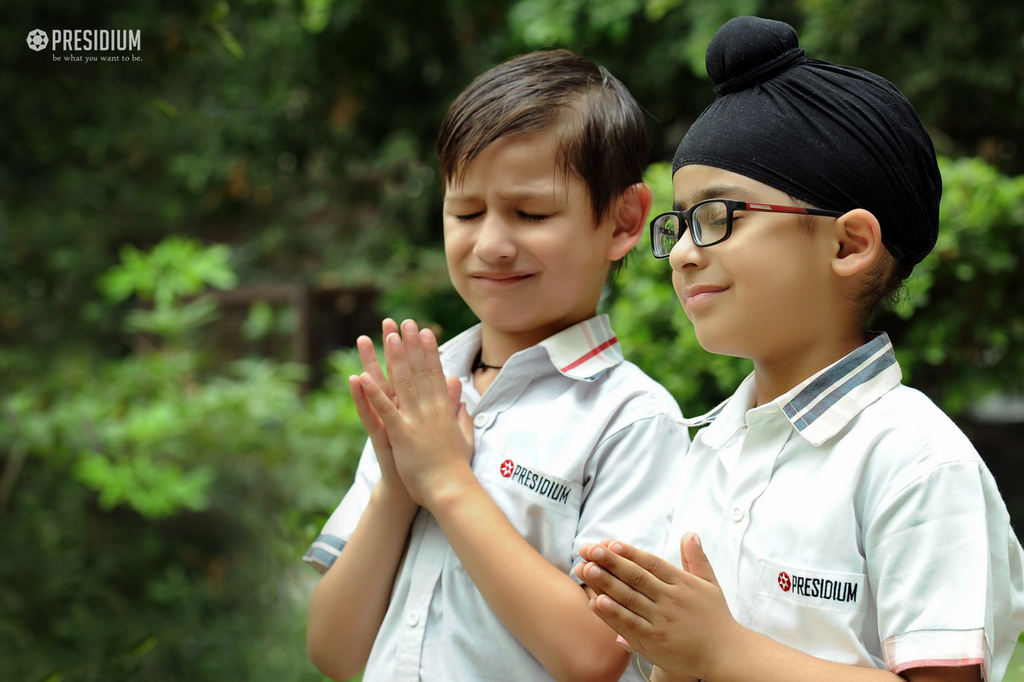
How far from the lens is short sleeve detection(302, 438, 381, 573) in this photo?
1.50 metres

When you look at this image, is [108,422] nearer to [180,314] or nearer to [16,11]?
[180,314]

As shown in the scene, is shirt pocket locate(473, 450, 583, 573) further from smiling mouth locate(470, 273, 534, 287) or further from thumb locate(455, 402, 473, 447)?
smiling mouth locate(470, 273, 534, 287)

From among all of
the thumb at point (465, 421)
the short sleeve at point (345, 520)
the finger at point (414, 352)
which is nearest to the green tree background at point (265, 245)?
the short sleeve at point (345, 520)

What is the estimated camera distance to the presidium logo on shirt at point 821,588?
0.94 m

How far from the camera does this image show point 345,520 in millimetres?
1522

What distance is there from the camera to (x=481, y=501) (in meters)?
1.23

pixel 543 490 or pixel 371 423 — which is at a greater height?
pixel 371 423

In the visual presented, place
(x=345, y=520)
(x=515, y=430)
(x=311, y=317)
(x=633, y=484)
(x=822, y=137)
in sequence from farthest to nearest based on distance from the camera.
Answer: (x=311, y=317), (x=345, y=520), (x=515, y=430), (x=633, y=484), (x=822, y=137)

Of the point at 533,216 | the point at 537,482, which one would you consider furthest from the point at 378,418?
the point at 533,216

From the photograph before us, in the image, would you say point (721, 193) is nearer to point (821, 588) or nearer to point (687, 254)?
point (687, 254)

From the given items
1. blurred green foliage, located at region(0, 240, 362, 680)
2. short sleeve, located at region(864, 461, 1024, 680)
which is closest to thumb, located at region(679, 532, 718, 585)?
short sleeve, located at region(864, 461, 1024, 680)

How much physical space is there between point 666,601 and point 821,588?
0.18m

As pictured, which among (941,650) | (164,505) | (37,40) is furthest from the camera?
(164,505)

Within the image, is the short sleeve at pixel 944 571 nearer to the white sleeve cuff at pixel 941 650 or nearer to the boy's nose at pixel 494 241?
the white sleeve cuff at pixel 941 650
